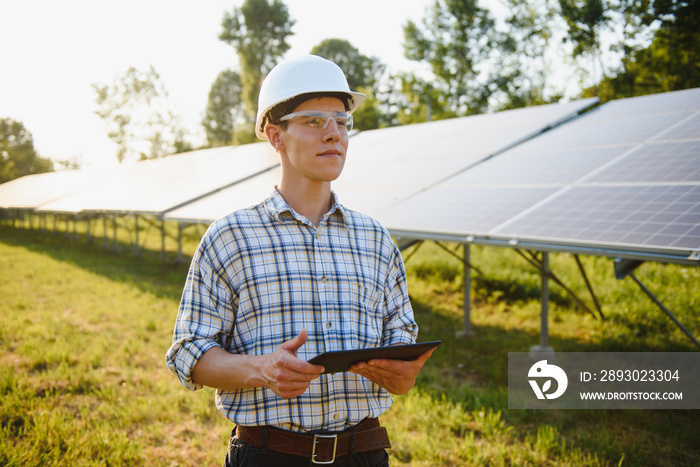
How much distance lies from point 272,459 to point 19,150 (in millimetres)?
63315

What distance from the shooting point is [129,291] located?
9516 millimetres

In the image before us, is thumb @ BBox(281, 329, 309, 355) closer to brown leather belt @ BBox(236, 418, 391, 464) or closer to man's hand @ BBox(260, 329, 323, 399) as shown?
man's hand @ BBox(260, 329, 323, 399)

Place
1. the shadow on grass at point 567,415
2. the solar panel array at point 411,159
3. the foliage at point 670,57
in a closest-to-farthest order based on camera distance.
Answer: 1. the shadow on grass at point 567,415
2. the solar panel array at point 411,159
3. the foliage at point 670,57

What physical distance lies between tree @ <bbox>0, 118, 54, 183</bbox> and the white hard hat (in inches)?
2227

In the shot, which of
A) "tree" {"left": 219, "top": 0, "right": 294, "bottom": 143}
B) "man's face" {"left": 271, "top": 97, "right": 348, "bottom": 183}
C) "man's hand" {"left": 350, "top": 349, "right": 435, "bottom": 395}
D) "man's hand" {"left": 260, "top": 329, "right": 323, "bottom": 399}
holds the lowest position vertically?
"man's hand" {"left": 350, "top": 349, "right": 435, "bottom": 395}

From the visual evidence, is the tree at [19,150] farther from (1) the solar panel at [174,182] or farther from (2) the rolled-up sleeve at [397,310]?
(2) the rolled-up sleeve at [397,310]

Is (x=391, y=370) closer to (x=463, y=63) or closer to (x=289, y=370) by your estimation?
(x=289, y=370)

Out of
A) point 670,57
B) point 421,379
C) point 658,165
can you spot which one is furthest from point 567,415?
point 670,57

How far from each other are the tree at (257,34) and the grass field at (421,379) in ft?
86.0

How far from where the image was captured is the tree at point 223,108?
162 feet

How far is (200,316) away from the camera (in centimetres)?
167

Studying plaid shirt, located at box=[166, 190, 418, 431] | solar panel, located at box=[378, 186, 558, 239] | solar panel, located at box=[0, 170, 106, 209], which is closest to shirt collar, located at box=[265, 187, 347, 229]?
plaid shirt, located at box=[166, 190, 418, 431]

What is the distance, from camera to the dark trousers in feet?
5.49

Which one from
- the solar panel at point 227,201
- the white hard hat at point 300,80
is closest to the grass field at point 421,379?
the solar panel at point 227,201
